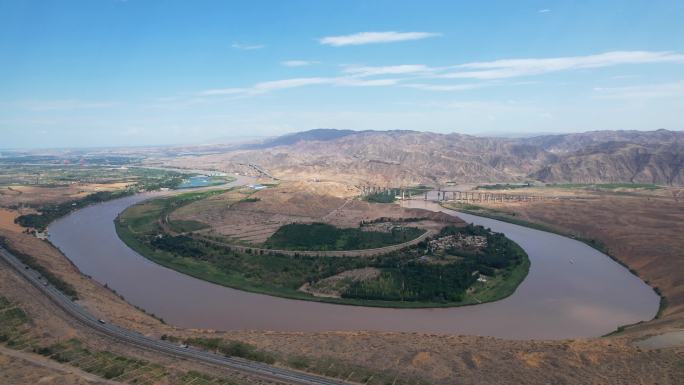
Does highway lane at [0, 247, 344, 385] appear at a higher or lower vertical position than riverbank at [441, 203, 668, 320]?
higher

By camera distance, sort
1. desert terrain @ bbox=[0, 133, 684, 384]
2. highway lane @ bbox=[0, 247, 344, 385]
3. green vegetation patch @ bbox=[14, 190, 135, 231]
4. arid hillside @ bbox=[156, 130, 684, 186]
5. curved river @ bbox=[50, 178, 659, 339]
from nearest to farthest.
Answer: desert terrain @ bbox=[0, 133, 684, 384], highway lane @ bbox=[0, 247, 344, 385], curved river @ bbox=[50, 178, 659, 339], green vegetation patch @ bbox=[14, 190, 135, 231], arid hillside @ bbox=[156, 130, 684, 186]

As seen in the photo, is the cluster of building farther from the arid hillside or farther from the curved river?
the arid hillside

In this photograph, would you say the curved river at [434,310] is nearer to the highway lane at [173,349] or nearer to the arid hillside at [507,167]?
the highway lane at [173,349]

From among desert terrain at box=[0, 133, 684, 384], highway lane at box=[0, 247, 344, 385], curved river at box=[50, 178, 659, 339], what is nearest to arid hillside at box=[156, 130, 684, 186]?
desert terrain at box=[0, 133, 684, 384]

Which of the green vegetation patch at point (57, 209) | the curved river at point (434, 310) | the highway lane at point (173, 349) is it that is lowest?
the curved river at point (434, 310)

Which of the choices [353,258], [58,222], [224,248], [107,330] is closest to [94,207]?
[58,222]

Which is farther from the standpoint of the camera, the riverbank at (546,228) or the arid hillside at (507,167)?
the arid hillside at (507,167)

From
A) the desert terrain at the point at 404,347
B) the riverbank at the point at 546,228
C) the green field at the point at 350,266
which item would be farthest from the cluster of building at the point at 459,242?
the riverbank at the point at 546,228
